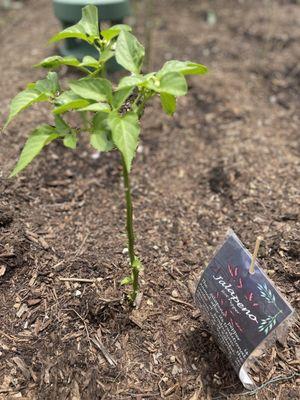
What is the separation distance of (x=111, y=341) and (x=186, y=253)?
0.49m

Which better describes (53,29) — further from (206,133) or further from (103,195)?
(103,195)

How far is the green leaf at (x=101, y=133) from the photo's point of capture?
983 mm

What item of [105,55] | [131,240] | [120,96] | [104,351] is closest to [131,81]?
[120,96]

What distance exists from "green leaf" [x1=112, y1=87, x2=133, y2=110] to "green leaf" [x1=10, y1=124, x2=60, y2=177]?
16 centimetres

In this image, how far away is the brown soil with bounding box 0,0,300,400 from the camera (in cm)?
125

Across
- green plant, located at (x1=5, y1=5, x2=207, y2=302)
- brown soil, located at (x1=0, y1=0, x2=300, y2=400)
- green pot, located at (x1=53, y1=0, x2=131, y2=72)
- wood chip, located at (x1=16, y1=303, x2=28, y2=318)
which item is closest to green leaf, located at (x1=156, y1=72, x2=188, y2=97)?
green plant, located at (x1=5, y1=5, x2=207, y2=302)

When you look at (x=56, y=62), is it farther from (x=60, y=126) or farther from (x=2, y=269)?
(x=2, y=269)

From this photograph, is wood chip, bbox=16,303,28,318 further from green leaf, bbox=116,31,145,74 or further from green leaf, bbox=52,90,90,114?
green leaf, bbox=116,31,145,74

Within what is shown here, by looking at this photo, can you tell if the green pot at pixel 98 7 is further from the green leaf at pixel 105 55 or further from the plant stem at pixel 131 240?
the plant stem at pixel 131 240

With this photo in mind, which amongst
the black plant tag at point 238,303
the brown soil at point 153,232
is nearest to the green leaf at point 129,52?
the black plant tag at point 238,303

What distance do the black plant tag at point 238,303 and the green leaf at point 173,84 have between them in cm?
46

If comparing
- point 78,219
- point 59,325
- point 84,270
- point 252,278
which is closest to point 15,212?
point 78,219

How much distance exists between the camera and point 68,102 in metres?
0.95

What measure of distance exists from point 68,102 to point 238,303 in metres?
0.70
